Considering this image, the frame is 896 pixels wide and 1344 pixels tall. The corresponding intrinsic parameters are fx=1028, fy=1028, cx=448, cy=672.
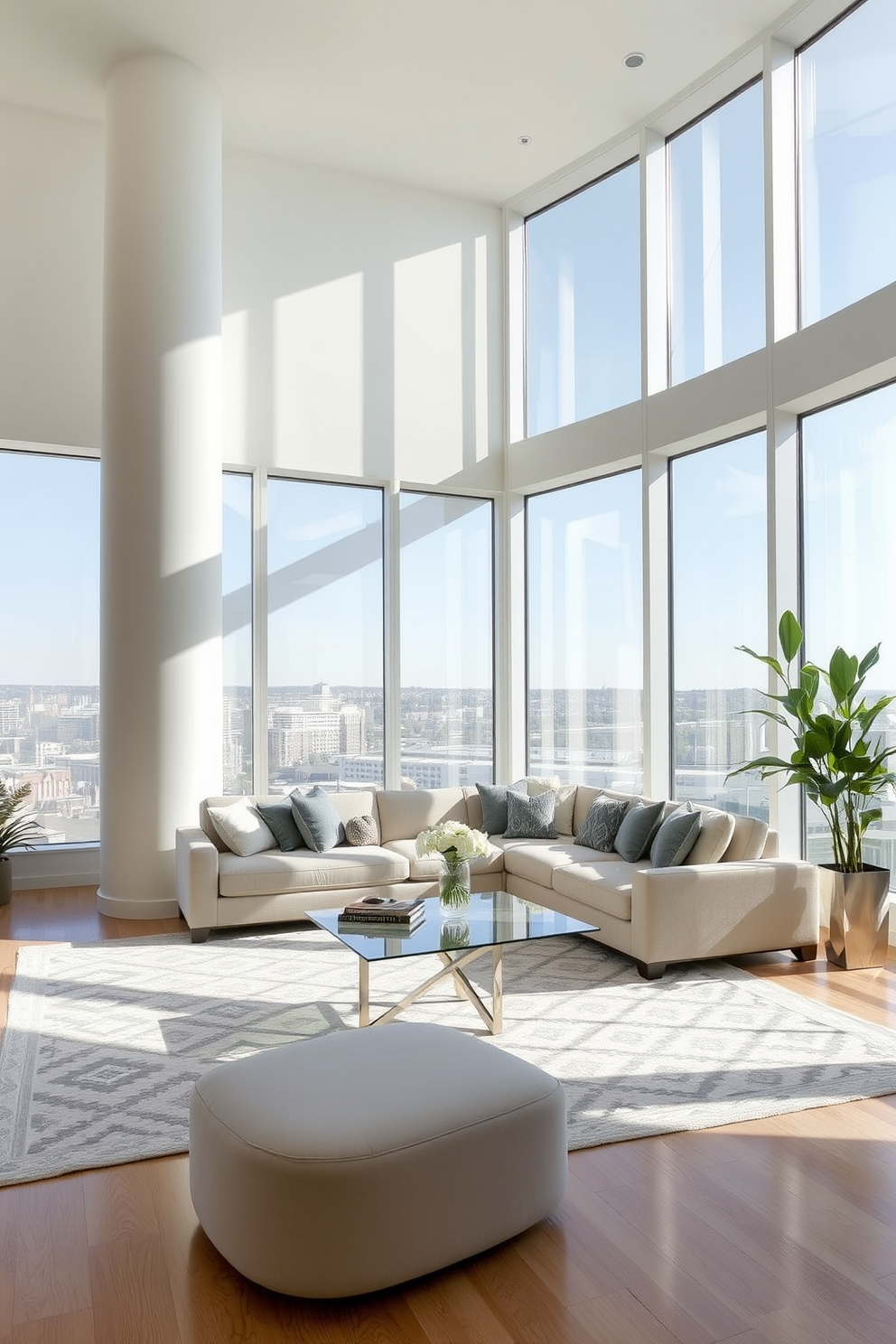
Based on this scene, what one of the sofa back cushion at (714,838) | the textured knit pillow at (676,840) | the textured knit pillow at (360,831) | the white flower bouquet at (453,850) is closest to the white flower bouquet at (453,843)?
the white flower bouquet at (453,850)

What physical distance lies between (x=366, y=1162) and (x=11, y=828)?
5.28 metres

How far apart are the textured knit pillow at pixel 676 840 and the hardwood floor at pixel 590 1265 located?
2196mm

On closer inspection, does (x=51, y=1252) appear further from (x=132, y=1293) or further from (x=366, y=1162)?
(x=366, y=1162)

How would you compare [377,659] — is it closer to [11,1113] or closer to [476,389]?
[476,389]

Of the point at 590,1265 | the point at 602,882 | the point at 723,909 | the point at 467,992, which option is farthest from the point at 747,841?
the point at 590,1265

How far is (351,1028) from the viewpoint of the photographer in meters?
3.86

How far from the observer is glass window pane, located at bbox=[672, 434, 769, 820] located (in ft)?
21.5

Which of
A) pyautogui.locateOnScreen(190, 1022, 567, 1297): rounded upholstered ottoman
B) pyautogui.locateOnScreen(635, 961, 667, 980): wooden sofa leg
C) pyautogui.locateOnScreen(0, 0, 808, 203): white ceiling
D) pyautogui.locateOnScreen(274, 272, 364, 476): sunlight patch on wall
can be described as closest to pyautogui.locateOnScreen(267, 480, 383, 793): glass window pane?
pyautogui.locateOnScreen(274, 272, 364, 476): sunlight patch on wall

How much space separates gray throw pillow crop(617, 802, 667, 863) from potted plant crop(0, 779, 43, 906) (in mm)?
3954

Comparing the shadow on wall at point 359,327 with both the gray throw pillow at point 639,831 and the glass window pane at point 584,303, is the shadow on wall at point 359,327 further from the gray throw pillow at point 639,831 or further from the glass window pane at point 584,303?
the gray throw pillow at point 639,831

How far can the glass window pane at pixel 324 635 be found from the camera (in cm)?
775

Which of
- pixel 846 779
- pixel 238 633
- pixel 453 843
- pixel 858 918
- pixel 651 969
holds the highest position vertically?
pixel 238 633

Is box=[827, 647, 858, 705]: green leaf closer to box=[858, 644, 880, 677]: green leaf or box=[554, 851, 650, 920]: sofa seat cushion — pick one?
box=[858, 644, 880, 677]: green leaf

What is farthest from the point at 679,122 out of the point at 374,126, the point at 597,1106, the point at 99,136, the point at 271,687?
the point at 597,1106
